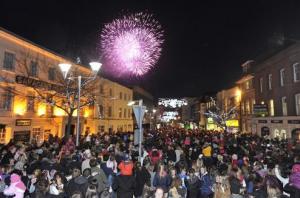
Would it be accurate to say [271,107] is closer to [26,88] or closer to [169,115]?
[26,88]

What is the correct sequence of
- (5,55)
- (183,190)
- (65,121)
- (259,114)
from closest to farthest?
(183,190), (5,55), (65,121), (259,114)

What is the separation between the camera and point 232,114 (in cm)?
4712

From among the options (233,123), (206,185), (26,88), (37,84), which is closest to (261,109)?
(233,123)

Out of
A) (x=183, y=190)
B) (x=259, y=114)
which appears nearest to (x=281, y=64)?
(x=259, y=114)

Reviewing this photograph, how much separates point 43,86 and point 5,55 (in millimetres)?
4984

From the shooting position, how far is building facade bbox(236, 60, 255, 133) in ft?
129

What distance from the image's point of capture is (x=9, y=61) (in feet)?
71.8

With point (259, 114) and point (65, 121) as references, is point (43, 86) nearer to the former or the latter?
point (65, 121)

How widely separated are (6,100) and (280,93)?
90.4ft

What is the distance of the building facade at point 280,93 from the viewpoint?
1029 inches

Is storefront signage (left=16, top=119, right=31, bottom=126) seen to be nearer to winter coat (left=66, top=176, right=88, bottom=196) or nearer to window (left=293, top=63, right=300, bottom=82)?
winter coat (left=66, top=176, right=88, bottom=196)

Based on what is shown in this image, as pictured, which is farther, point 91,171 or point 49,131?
point 49,131

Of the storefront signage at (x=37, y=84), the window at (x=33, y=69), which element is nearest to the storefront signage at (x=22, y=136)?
the storefront signage at (x=37, y=84)

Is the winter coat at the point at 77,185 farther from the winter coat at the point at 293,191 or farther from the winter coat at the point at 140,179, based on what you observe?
the winter coat at the point at 293,191
